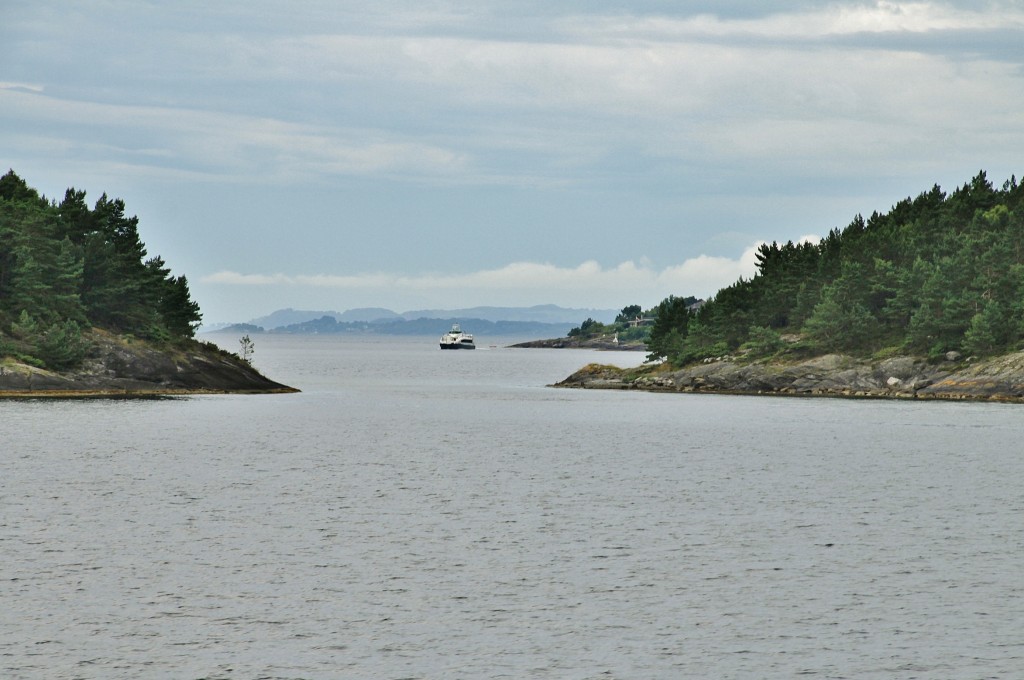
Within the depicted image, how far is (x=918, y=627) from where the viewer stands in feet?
81.1

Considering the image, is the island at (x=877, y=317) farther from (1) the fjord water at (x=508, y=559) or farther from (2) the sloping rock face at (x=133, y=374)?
(2) the sloping rock face at (x=133, y=374)

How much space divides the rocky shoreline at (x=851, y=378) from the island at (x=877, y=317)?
0.15 meters

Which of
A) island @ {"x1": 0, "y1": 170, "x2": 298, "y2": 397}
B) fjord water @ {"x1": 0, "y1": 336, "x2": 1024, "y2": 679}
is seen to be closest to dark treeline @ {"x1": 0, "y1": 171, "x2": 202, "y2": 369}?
island @ {"x1": 0, "y1": 170, "x2": 298, "y2": 397}

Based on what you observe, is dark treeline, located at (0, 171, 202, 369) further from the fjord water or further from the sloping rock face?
the fjord water

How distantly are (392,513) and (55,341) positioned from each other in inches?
2969

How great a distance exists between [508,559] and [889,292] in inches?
4765

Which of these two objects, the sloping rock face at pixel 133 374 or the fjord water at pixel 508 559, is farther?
the sloping rock face at pixel 133 374

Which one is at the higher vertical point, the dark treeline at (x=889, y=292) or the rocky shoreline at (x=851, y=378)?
the dark treeline at (x=889, y=292)

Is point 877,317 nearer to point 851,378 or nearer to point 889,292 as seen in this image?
point 889,292

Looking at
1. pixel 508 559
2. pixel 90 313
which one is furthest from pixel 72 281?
pixel 508 559

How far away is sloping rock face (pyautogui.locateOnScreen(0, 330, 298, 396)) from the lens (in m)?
105

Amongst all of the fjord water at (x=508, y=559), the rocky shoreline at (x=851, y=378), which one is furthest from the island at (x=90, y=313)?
the rocky shoreline at (x=851, y=378)

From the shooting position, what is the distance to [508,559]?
32812 millimetres

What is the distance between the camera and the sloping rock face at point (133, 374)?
104875 millimetres
